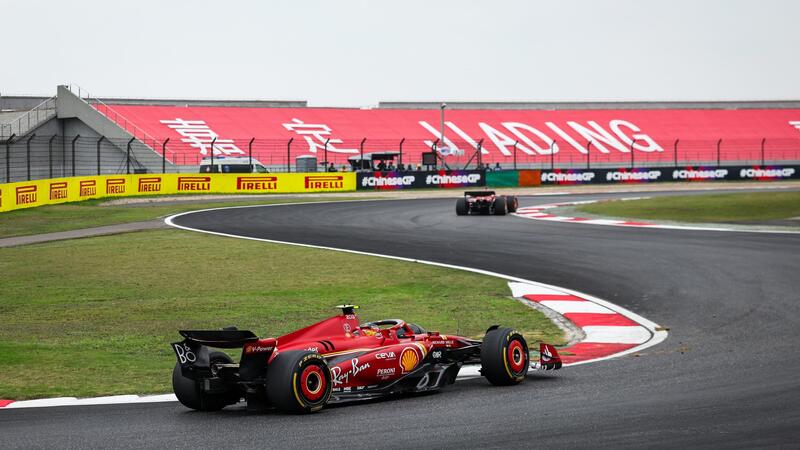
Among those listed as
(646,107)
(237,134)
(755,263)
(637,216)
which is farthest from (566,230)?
(646,107)

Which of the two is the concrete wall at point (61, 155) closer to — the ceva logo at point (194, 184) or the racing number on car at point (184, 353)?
the ceva logo at point (194, 184)

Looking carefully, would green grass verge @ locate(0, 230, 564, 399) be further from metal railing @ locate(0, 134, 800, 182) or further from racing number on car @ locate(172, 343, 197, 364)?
metal railing @ locate(0, 134, 800, 182)

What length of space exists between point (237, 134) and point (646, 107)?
3797cm

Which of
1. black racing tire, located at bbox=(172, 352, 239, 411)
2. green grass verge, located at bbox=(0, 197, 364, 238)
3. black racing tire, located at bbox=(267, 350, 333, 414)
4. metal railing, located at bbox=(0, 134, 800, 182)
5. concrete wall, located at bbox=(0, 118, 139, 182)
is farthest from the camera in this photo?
metal railing, located at bbox=(0, 134, 800, 182)

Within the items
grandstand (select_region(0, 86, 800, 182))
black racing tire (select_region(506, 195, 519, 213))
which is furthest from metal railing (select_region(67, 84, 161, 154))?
black racing tire (select_region(506, 195, 519, 213))

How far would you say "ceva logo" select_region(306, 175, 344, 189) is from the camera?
51.0 m

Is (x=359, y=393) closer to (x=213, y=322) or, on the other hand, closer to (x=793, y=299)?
(x=213, y=322)

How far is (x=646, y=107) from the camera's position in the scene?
296 ft

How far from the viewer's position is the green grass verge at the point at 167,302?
10078mm

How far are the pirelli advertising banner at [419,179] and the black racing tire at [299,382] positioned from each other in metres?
44.5

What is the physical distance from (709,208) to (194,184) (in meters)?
23.2

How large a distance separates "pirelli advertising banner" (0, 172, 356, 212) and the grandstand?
7470 mm

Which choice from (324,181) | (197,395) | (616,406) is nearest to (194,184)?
(324,181)

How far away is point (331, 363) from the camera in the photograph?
8.26 metres
